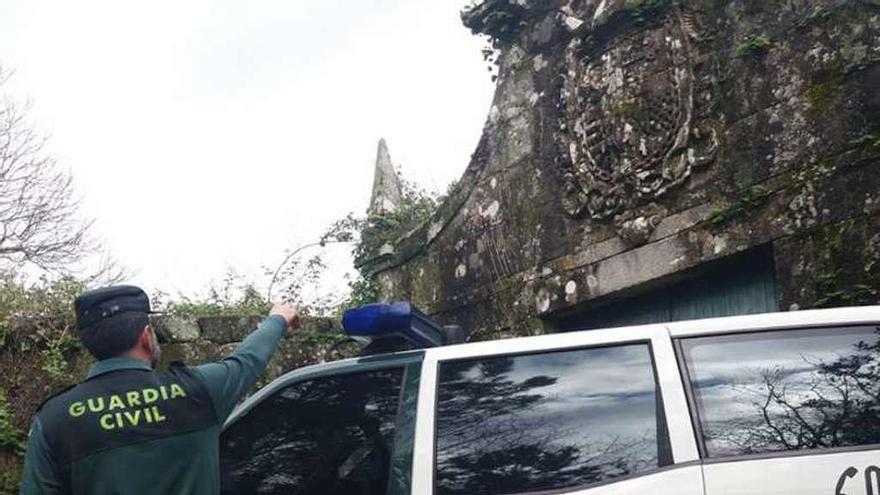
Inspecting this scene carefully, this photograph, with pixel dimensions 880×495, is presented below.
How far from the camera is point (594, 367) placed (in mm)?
2971

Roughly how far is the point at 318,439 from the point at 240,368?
0.37 metres

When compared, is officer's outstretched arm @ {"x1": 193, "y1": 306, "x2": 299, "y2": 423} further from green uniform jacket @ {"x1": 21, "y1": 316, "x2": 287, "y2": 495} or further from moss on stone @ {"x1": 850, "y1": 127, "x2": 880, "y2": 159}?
moss on stone @ {"x1": 850, "y1": 127, "x2": 880, "y2": 159}

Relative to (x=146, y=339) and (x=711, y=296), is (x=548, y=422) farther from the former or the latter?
(x=711, y=296)

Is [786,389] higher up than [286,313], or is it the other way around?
[286,313]

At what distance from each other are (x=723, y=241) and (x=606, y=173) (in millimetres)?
1097

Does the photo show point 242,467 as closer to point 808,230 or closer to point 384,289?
point 808,230

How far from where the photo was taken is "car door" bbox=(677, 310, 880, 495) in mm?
2643

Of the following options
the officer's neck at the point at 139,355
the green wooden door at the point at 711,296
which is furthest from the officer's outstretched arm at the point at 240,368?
the green wooden door at the point at 711,296

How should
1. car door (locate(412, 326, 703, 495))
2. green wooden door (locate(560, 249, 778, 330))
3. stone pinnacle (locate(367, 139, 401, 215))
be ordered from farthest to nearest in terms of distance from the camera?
stone pinnacle (locate(367, 139, 401, 215)) → green wooden door (locate(560, 249, 778, 330)) → car door (locate(412, 326, 703, 495))

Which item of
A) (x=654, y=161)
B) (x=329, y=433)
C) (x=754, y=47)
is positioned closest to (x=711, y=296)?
(x=654, y=161)

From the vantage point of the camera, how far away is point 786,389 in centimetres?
282

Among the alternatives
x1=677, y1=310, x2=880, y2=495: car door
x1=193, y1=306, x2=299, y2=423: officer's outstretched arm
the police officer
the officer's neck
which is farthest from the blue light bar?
x1=677, y1=310, x2=880, y2=495: car door

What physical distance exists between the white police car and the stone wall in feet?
9.25

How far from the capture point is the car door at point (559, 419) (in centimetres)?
276
